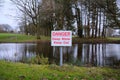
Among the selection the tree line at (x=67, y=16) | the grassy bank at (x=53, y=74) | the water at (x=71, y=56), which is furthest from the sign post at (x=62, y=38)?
the tree line at (x=67, y=16)

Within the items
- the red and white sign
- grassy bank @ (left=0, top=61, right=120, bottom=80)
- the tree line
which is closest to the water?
the red and white sign

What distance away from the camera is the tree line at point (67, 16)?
39.0m

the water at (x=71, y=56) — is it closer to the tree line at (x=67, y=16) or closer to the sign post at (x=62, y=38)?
the sign post at (x=62, y=38)

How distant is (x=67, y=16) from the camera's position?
4462 cm

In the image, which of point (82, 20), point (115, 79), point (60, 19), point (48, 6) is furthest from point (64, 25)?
point (115, 79)

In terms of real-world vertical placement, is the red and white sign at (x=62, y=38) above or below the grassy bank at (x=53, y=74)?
above

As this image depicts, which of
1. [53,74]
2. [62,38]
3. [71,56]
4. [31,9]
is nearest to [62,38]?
[62,38]

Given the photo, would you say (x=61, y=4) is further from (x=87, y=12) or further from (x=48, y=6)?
(x=87, y=12)

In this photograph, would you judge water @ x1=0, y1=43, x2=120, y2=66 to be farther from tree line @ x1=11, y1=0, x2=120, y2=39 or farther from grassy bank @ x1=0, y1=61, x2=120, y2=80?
tree line @ x1=11, y1=0, x2=120, y2=39

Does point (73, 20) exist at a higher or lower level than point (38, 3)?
lower

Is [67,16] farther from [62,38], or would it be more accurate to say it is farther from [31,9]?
[62,38]

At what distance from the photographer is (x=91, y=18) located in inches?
1834

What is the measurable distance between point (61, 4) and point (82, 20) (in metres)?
8.99

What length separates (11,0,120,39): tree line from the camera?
39.0m
